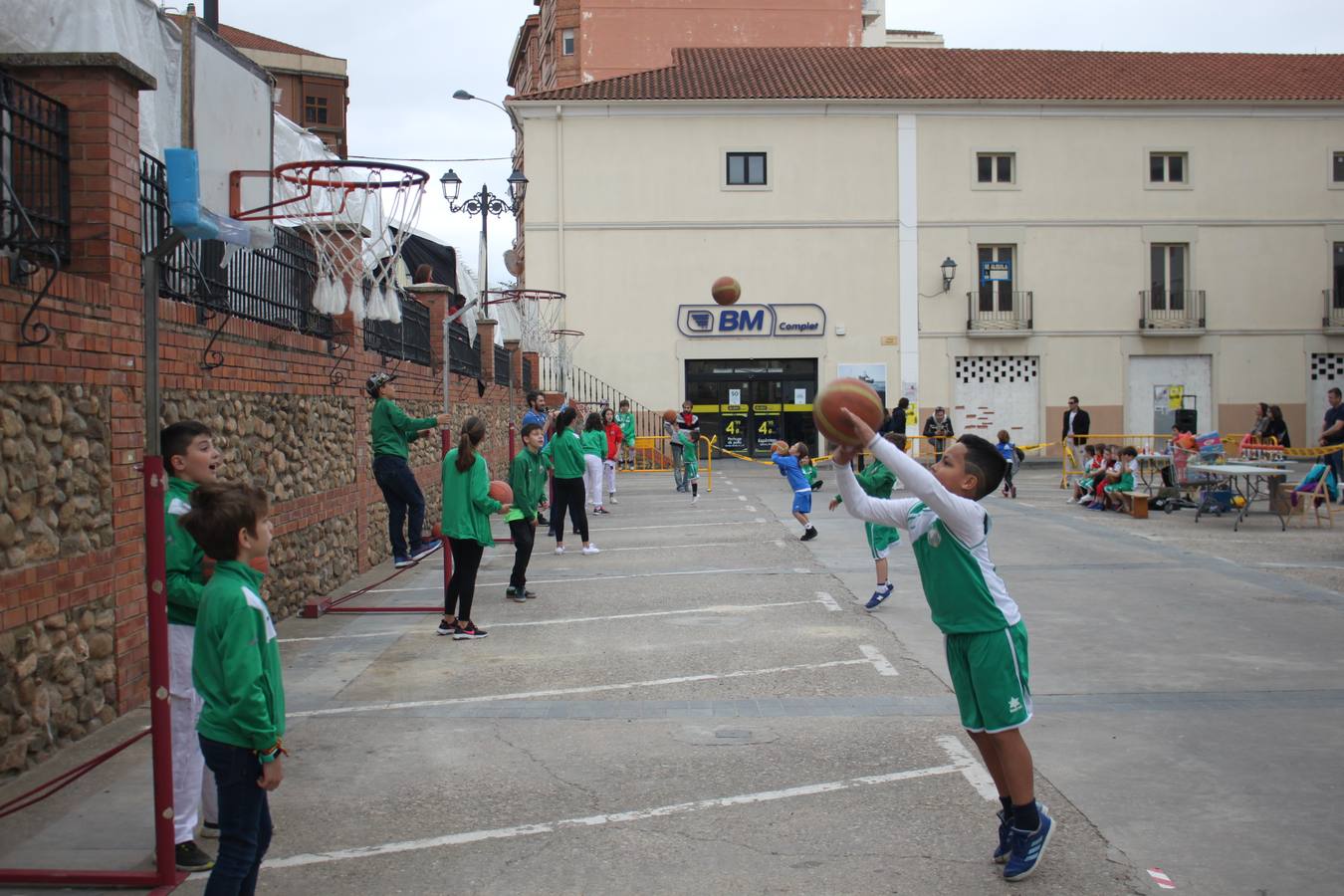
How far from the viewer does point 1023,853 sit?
180 inches

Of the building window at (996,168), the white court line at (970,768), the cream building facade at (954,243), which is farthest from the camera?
the building window at (996,168)

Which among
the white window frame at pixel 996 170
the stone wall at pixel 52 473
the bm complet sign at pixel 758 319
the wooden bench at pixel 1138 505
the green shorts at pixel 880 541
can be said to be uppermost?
the white window frame at pixel 996 170

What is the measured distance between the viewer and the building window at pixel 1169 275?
36656 mm

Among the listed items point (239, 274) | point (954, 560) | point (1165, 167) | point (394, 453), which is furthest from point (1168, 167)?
point (954, 560)

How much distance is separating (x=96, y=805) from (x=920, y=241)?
33.0 meters

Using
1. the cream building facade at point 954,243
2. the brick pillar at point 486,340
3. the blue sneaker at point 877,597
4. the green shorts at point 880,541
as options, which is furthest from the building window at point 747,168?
the blue sneaker at point 877,597

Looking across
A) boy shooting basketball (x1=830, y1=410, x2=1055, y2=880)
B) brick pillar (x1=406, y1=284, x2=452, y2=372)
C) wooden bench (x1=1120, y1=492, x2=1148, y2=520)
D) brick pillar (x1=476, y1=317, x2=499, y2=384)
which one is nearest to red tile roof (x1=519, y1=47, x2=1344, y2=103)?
brick pillar (x1=476, y1=317, x2=499, y2=384)

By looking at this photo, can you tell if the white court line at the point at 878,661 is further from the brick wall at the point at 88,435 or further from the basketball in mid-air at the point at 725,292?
the basketball in mid-air at the point at 725,292

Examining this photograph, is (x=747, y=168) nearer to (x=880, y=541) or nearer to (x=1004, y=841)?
(x=880, y=541)

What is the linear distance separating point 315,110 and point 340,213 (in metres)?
34.3

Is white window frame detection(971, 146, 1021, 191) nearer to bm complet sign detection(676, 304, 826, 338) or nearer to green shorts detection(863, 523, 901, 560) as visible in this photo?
bm complet sign detection(676, 304, 826, 338)

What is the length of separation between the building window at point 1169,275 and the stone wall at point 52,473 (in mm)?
34876

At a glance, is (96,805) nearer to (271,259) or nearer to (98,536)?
(98,536)

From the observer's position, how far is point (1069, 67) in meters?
38.8
